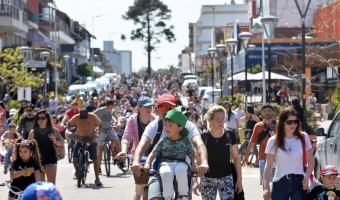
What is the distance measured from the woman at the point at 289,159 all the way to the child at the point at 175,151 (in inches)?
45.4

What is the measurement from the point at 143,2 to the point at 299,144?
11918 cm

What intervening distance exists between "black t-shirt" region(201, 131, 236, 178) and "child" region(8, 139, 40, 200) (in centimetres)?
211

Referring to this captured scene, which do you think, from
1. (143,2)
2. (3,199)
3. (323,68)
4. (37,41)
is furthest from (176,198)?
(143,2)

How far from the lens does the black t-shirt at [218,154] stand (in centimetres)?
1072

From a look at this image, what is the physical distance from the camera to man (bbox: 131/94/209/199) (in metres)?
9.26

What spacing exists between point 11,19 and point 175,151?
173 ft

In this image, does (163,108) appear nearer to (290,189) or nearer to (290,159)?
(290,159)

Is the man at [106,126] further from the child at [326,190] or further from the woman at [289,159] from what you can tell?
the woman at [289,159]

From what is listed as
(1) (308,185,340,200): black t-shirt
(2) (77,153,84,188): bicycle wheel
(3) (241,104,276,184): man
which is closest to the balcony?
(2) (77,153,84,188): bicycle wheel

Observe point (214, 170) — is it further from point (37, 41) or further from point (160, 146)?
point (37, 41)

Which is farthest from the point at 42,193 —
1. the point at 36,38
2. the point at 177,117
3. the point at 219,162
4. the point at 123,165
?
the point at 36,38

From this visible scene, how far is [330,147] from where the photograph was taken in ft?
49.2

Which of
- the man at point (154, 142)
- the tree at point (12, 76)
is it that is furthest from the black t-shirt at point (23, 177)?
the tree at point (12, 76)

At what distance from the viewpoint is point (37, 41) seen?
7962 cm
